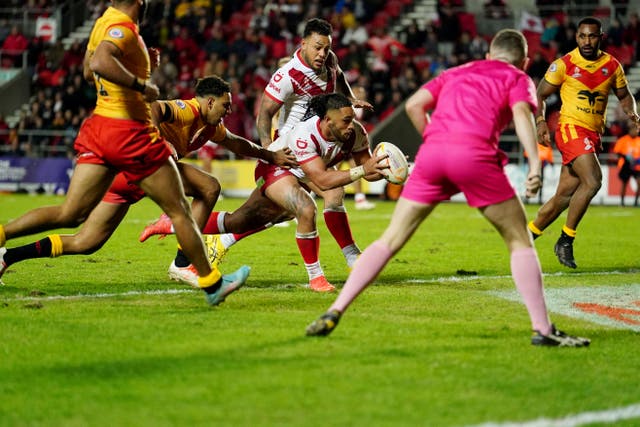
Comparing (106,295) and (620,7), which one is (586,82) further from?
(620,7)

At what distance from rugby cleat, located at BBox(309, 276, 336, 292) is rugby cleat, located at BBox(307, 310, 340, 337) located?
8.29 feet

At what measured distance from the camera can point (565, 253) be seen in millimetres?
11664

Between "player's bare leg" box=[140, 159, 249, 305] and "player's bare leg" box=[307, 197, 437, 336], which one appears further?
"player's bare leg" box=[140, 159, 249, 305]

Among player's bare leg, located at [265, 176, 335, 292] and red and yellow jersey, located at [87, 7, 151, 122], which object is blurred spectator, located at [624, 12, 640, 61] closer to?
player's bare leg, located at [265, 176, 335, 292]

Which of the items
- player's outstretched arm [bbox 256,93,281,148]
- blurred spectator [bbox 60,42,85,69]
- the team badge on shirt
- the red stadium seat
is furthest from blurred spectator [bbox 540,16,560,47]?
the team badge on shirt

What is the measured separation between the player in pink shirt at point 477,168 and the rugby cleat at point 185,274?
2.78 meters

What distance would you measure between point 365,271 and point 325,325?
1.38ft

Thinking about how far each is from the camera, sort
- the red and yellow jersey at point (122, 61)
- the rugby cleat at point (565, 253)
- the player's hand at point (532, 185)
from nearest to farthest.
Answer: the player's hand at point (532, 185)
the red and yellow jersey at point (122, 61)
the rugby cleat at point (565, 253)

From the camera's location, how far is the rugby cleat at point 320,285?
9.23 m

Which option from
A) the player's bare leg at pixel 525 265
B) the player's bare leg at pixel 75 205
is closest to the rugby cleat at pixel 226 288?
the player's bare leg at pixel 75 205

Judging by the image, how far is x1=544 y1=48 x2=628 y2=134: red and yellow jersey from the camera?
11.7 m

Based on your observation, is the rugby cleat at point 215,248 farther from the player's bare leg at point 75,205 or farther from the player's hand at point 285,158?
the player's bare leg at point 75,205

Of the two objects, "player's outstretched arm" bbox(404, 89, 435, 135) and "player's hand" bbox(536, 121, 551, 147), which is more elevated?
"player's outstretched arm" bbox(404, 89, 435, 135)

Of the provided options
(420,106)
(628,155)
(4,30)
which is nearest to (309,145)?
(420,106)
